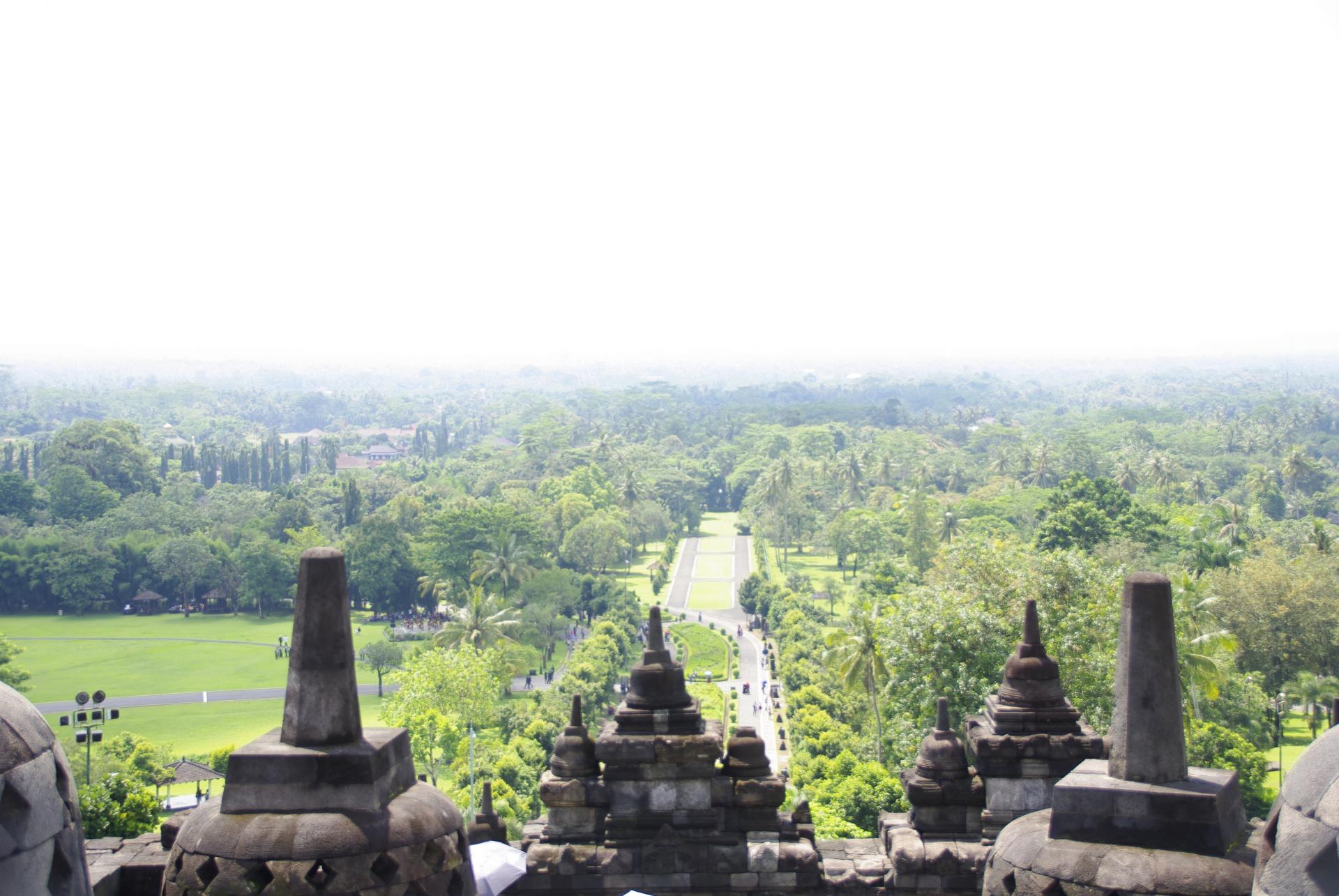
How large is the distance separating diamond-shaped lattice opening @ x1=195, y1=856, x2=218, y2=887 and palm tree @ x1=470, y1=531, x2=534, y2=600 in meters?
61.1

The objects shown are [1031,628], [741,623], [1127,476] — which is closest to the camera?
[1031,628]

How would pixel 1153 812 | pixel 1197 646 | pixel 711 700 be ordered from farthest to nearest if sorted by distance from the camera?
pixel 711 700, pixel 1197 646, pixel 1153 812

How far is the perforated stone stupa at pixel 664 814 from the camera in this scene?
30.2ft

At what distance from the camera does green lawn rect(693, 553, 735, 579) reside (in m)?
89.9

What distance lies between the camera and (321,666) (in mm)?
6305

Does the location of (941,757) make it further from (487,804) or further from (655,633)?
(487,804)

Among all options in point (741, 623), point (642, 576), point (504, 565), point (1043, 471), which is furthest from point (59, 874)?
point (1043, 471)

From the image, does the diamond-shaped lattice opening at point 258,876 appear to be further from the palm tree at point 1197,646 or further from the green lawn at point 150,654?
the green lawn at point 150,654

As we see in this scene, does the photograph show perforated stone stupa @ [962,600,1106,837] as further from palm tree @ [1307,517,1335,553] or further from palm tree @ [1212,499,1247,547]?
palm tree @ [1212,499,1247,547]

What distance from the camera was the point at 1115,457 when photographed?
12406 centimetres

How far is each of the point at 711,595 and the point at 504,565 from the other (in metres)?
18.5

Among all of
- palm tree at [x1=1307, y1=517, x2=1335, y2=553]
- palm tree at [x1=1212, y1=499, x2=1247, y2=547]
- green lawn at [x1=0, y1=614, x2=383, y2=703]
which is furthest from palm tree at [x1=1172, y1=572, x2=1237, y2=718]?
green lawn at [x1=0, y1=614, x2=383, y2=703]

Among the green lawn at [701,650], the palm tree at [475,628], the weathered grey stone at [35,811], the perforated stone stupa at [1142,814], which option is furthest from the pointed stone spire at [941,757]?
the green lawn at [701,650]

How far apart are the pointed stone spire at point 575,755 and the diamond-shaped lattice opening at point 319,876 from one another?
3553 mm
